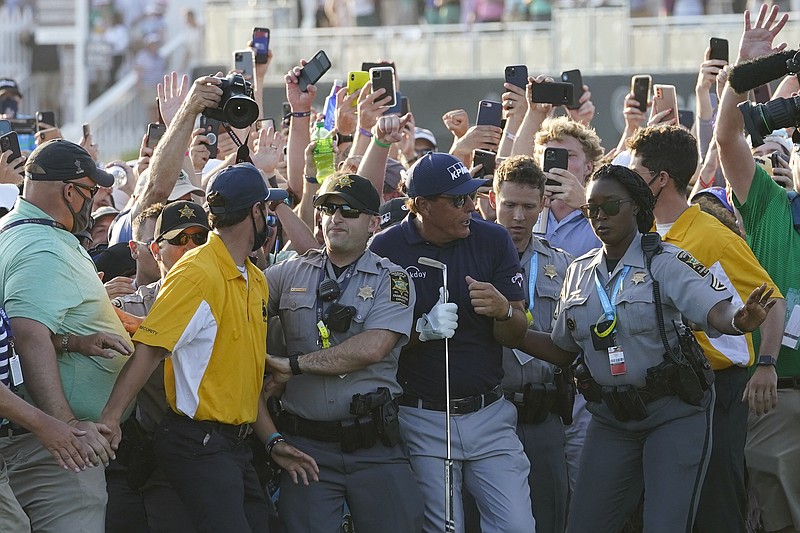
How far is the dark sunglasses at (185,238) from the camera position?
22.6 feet

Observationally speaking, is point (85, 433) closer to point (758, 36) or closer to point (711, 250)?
point (711, 250)

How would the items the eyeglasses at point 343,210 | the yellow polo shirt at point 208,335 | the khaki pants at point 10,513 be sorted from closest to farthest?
the khaki pants at point 10,513 → the yellow polo shirt at point 208,335 → the eyeglasses at point 343,210

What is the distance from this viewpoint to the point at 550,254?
7707 millimetres

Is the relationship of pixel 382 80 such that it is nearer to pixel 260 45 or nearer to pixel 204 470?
pixel 260 45

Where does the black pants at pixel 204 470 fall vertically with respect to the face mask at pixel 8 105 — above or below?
below

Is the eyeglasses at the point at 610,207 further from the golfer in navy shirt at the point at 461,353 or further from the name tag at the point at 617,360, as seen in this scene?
the name tag at the point at 617,360

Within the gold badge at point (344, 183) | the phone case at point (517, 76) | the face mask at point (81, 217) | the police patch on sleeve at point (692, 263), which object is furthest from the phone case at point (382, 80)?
the face mask at point (81, 217)

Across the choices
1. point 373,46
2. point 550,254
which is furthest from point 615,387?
point 373,46

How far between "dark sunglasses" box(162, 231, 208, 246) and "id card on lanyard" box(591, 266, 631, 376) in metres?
2.02

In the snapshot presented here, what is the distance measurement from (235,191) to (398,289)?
0.95 metres

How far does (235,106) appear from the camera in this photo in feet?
22.3

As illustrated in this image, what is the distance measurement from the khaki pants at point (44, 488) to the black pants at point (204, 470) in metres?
0.42

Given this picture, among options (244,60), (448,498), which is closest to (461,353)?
(448,498)

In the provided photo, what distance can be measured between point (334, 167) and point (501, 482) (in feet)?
8.85
